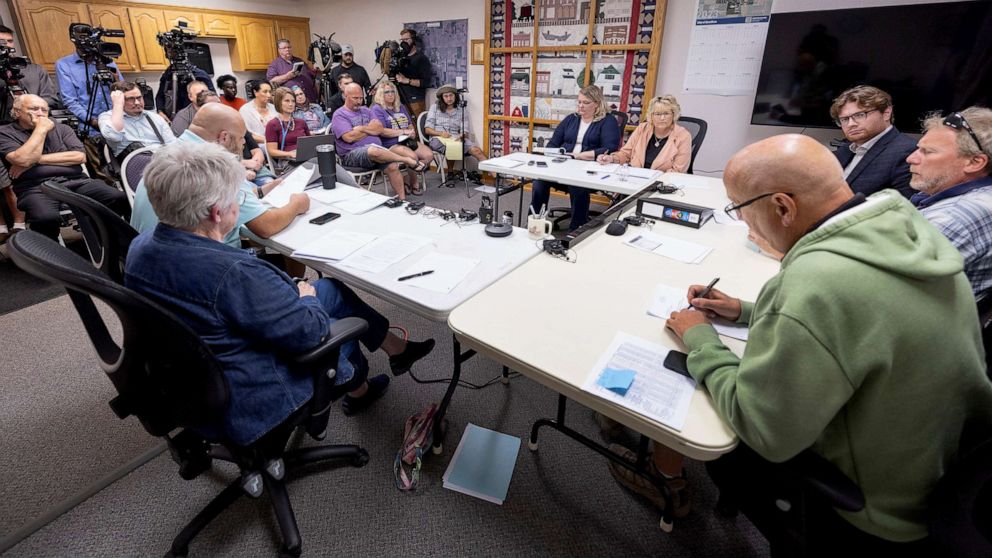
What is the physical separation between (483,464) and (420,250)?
0.84 meters

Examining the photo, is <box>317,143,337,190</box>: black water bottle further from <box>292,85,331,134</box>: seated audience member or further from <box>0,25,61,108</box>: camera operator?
<box>0,25,61,108</box>: camera operator

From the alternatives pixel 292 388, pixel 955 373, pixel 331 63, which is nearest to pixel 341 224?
pixel 292 388

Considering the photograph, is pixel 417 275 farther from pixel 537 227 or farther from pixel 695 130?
pixel 695 130

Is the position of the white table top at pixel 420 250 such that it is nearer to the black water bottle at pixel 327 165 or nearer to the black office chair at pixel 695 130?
the black water bottle at pixel 327 165

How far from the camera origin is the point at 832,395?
0.72m

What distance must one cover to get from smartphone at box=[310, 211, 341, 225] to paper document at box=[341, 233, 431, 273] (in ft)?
1.20

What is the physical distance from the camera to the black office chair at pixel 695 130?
355 centimetres

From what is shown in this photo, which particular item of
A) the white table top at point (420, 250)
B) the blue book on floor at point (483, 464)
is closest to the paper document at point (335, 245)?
the white table top at point (420, 250)

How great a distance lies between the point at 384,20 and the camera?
6305 mm

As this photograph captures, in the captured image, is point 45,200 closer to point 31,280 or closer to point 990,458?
point 31,280

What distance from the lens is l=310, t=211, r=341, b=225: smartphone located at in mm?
1973

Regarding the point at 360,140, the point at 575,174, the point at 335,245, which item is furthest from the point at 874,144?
the point at 360,140

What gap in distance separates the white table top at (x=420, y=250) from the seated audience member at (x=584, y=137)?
2069mm

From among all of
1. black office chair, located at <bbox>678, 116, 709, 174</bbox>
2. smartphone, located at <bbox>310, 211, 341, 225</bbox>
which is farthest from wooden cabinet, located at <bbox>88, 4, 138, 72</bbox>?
black office chair, located at <bbox>678, 116, 709, 174</bbox>
